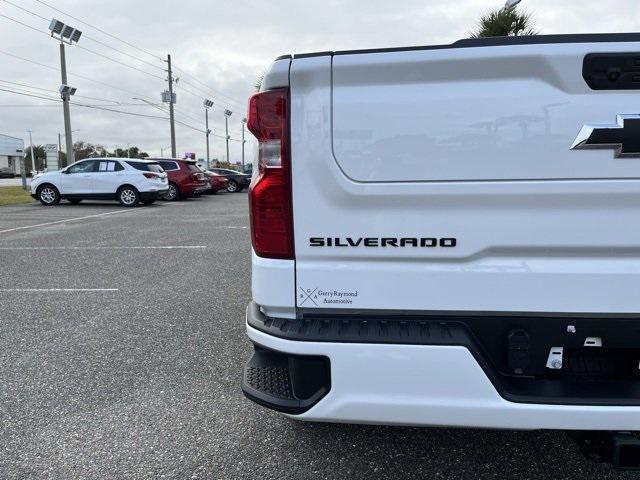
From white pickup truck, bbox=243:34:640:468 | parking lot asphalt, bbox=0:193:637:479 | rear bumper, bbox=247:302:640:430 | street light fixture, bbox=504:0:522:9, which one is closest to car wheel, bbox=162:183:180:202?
parking lot asphalt, bbox=0:193:637:479

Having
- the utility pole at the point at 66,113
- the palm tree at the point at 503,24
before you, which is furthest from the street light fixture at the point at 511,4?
the utility pole at the point at 66,113

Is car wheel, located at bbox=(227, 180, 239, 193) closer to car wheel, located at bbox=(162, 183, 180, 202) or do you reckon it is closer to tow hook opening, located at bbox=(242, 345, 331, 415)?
car wheel, located at bbox=(162, 183, 180, 202)

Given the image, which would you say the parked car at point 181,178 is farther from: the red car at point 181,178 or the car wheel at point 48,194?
the car wheel at point 48,194

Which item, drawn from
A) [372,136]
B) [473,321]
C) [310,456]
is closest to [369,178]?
[372,136]

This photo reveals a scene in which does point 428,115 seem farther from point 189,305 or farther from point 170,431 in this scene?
point 189,305

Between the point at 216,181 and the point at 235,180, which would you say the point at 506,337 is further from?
the point at 235,180

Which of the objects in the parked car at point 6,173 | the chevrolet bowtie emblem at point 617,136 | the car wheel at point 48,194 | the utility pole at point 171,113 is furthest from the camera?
the parked car at point 6,173

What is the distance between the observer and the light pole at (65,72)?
89.1 ft

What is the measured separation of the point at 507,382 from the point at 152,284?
194 inches

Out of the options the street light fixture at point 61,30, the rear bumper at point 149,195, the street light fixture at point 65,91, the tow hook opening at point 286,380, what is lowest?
the tow hook opening at point 286,380

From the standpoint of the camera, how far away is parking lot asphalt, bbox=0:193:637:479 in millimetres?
2486

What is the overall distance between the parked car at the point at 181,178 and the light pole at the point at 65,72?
852 cm

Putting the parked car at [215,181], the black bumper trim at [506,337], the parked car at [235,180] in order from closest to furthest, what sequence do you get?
1. the black bumper trim at [506,337]
2. the parked car at [215,181]
3. the parked car at [235,180]

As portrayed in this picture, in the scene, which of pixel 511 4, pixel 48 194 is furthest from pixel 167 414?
pixel 48 194
